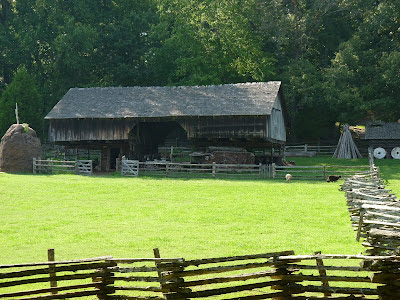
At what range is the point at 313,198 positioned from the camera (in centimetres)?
2628

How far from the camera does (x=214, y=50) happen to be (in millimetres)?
57375

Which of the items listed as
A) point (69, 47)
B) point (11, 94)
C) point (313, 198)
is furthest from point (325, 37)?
point (313, 198)

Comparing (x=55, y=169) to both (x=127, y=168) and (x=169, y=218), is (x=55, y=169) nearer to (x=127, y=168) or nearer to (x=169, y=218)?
(x=127, y=168)

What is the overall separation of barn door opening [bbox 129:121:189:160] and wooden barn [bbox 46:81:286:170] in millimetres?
82

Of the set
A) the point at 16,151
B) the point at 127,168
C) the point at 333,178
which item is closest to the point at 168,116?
the point at 127,168

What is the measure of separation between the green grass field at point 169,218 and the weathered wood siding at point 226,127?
6.52 meters

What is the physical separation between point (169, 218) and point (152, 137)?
2572 centimetres

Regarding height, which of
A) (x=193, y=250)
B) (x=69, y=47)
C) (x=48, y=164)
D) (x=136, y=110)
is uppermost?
(x=69, y=47)

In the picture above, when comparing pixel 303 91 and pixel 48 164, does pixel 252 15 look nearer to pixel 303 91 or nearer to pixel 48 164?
pixel 303 91

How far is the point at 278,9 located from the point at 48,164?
1145 inches

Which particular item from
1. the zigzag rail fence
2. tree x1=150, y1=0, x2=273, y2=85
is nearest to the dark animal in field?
the zigzag rail fence

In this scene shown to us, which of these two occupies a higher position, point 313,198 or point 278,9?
point 278,9

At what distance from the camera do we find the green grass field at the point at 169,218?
16406 mm

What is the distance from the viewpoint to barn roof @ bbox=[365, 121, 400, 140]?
4725 centimetres
